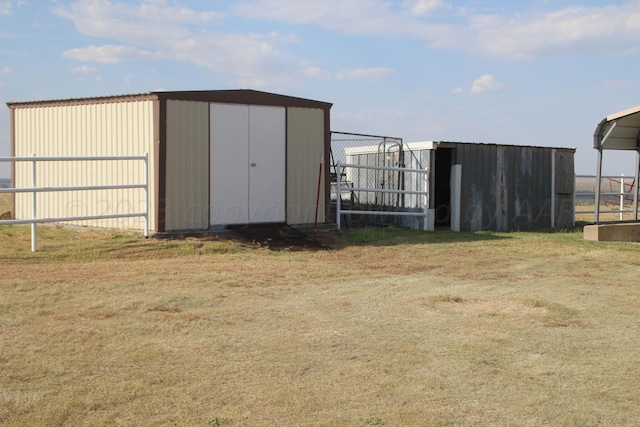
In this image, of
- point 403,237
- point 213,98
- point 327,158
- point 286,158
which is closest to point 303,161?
point 286,158

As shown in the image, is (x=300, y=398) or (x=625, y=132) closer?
(x=300, y=398)

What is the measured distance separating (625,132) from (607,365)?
11.0m

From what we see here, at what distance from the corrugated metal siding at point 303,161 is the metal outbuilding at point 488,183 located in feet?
9.54

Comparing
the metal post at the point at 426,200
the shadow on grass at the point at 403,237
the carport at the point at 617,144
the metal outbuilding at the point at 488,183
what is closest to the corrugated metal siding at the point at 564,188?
the metal outbuilding at the point at 488,183

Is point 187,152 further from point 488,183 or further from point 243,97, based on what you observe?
point 488,183

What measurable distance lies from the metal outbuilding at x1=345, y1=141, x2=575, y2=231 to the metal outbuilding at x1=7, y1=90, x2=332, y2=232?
9.44ft

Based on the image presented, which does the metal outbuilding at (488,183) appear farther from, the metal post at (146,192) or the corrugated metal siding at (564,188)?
the metal post at (146,192)

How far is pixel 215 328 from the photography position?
6164 millimetres

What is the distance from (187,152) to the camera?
11789 mm

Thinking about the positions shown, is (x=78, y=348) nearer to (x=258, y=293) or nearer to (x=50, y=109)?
(x=258, y=293)

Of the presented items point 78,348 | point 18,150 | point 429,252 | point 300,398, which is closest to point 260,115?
point 429,252

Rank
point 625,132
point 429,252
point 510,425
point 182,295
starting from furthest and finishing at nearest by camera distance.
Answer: point 625,132 → point 429,252 → point 182,295 → point 510,425

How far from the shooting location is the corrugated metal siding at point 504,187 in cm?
1592

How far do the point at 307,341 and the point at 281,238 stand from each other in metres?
6.63
